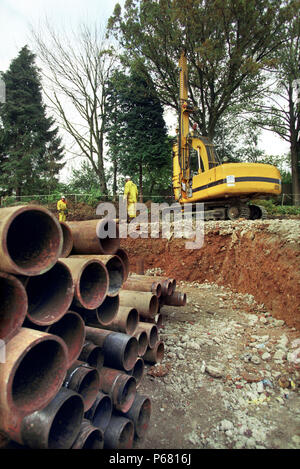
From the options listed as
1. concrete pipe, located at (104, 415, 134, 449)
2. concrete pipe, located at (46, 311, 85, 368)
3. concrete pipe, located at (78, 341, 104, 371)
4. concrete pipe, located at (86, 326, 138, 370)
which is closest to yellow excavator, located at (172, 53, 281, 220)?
concrete pipe, located at (86, 326, 138, 370)

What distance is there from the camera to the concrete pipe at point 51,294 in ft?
5.88

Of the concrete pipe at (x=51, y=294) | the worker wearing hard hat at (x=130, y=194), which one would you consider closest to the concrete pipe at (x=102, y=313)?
the concrete pipe at (x=51, y=294)

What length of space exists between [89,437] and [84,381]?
36 centimetres

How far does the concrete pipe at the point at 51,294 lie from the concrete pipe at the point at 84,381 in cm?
53

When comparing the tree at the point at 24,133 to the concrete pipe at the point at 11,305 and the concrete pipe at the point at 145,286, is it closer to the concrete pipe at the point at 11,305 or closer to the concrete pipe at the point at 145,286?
the concrete pipe at the point at 145,286

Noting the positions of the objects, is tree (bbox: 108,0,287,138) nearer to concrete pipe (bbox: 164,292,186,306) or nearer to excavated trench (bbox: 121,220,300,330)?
excavated trench (bbox: 121,220,300,330)

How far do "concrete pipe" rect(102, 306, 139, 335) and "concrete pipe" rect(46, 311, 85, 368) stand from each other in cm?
73

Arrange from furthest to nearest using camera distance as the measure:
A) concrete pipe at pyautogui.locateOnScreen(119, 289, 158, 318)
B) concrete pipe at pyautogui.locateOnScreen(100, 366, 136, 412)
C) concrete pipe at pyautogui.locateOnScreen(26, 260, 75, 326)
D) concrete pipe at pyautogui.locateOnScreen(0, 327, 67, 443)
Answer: concrete pipe at pyautogui.locateOnScreen(119, 289, 158, 318), concrete pipe at pyautogui.locateOnScreen(100, 366, 136, 412), concrete pipe at pyautogui.locateOnScreen(26, 260, 75, 326), concrete pipe at pyautogui.locateOnScreen(0, 327, 67, 443)

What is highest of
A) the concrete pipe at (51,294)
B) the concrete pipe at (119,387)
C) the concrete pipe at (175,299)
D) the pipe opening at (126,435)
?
the concrete pipe at (51,294)

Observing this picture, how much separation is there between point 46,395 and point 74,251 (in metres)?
1.51

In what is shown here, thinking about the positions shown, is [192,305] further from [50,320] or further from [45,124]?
[45,124]

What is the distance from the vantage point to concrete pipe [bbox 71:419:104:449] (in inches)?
67.2

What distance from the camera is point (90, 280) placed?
2303mm
